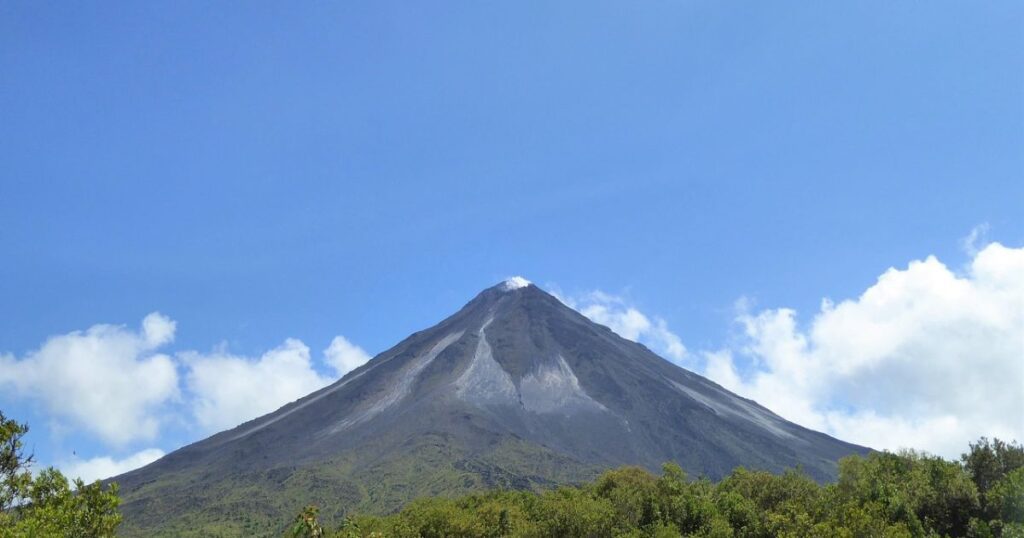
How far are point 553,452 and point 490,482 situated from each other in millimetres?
26174

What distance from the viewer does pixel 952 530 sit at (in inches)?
1500

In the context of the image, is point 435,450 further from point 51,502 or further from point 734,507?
point 51,502

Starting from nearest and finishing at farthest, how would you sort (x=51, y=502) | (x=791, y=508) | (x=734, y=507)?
1. (x=51, y=502)
2. (x=791, y=508)
3. (x=734, y=507)

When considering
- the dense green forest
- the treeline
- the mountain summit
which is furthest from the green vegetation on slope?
the mountain summit

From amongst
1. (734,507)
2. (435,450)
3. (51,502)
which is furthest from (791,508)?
(435,450)

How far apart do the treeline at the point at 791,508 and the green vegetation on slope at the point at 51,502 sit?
35.6 ft

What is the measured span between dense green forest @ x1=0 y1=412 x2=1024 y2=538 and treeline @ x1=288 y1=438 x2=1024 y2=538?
7cm

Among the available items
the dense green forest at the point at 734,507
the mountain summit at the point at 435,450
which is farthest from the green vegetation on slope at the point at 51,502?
the mountain summit at the point at 435,450

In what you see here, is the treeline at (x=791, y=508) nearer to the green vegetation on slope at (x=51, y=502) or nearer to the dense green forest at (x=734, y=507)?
the dense green forest at (x=734, y=507)

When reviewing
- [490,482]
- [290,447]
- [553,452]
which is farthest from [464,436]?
[290,447]

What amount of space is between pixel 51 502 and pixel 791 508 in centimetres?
3499

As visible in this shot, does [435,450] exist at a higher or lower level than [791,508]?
higher

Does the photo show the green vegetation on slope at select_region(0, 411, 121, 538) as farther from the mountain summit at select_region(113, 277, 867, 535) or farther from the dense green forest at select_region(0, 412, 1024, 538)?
the mountain summit at select_region(113, 277, 867, 535)

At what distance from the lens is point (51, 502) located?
24203mm
